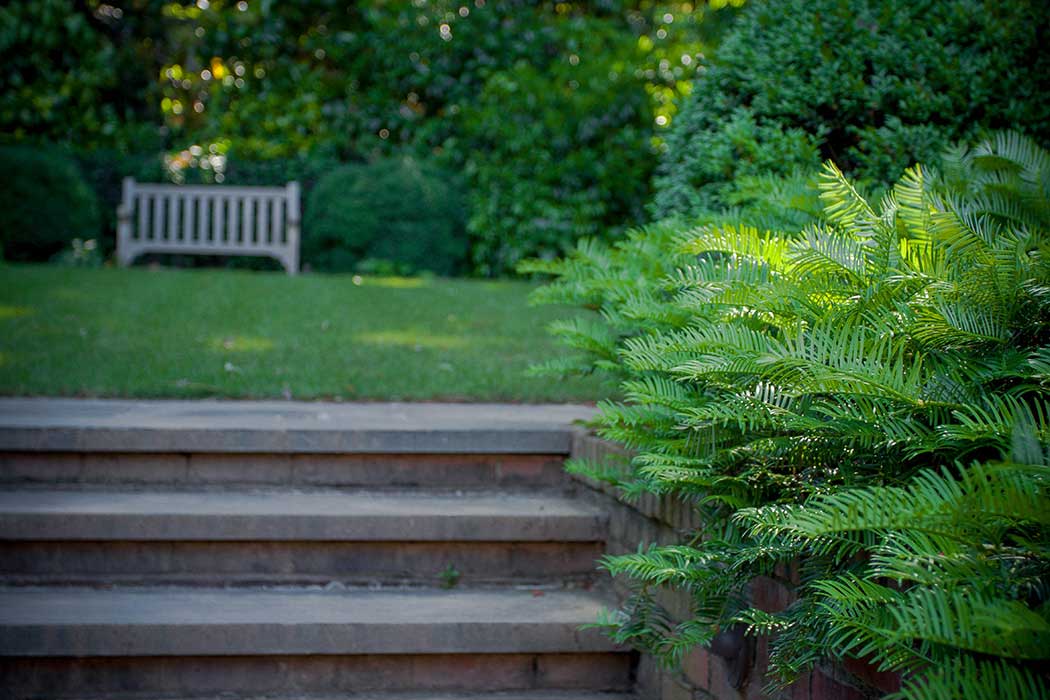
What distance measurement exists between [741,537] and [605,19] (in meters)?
12.6

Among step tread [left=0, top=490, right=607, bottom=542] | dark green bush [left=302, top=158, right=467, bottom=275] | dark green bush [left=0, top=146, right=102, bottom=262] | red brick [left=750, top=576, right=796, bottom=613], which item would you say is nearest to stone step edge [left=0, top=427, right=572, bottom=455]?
step tread [left=0, top=490, right=607, bottom=542]

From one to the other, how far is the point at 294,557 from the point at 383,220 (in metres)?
8.17

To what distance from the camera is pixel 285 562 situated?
10.8 feet

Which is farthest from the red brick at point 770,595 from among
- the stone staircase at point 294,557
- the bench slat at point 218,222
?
the bench slat at point 218,222

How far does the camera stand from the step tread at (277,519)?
3.20m

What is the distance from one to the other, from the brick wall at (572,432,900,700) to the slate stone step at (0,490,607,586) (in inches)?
8.5

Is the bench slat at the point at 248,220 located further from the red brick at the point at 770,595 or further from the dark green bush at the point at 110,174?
the red brick at the point at 770,595

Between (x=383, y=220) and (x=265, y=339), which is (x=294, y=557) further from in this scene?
(x=383, y=220)

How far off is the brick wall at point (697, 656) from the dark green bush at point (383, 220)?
7930 mm

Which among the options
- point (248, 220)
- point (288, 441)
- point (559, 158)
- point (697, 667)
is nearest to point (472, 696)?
point (697, 667)

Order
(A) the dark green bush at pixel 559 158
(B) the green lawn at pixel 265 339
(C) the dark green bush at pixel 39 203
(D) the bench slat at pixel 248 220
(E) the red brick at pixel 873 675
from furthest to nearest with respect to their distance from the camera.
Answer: (A) the dark green bush at pixel 559 158, (D) the bench slat at pixel 248 220, (C) the dark green bush at pixel 39 203, (B) the green lawn at pixel 265 339, (E) the red brick at pixel 873 675

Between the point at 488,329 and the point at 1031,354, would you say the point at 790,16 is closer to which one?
the point at 1031,354

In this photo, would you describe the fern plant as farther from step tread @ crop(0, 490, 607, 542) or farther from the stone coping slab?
the stone coping slab

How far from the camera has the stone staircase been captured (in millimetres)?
2865
